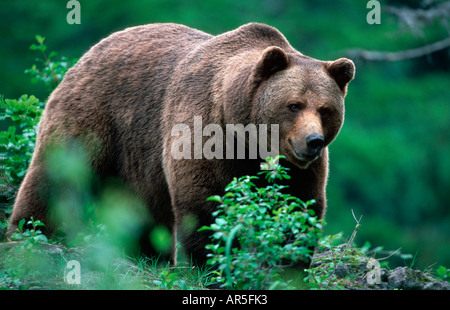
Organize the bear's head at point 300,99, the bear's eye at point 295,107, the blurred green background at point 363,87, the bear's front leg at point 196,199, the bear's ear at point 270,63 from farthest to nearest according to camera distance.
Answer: the blurred green background at point 363,87, the bear's front leg at point 196,199, the bear's ear at point 270,63, the bear's eye at point 295,107, the bear's head at point 300,99

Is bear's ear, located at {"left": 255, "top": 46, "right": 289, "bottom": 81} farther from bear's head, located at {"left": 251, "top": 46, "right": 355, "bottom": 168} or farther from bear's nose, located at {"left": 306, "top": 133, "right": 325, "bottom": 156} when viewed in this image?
bear's nose, located at {"left": 306, "top": 133, "right": 325, "bottom": 156}

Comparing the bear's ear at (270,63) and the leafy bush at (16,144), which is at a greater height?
the bear's ear at (270,63)

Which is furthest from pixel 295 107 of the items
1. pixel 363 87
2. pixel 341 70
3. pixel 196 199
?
pixel 363 87

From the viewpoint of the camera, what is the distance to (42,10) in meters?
21.0

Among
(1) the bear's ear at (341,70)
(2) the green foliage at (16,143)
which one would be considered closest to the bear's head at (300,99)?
(1) the bear's ear at (341,70)

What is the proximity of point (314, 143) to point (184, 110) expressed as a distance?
1.33 metres

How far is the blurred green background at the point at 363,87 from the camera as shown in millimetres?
19109

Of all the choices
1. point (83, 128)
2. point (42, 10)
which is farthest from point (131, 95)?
point (42, 10)

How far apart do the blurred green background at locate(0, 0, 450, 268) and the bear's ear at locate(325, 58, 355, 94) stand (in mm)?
12500

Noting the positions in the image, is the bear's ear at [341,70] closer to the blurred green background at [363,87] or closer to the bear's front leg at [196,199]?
the bear's front leg at [196,199]

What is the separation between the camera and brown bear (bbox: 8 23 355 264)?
5260mm

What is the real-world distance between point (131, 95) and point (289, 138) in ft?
6.26

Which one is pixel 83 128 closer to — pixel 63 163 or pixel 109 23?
pixel 63 163
